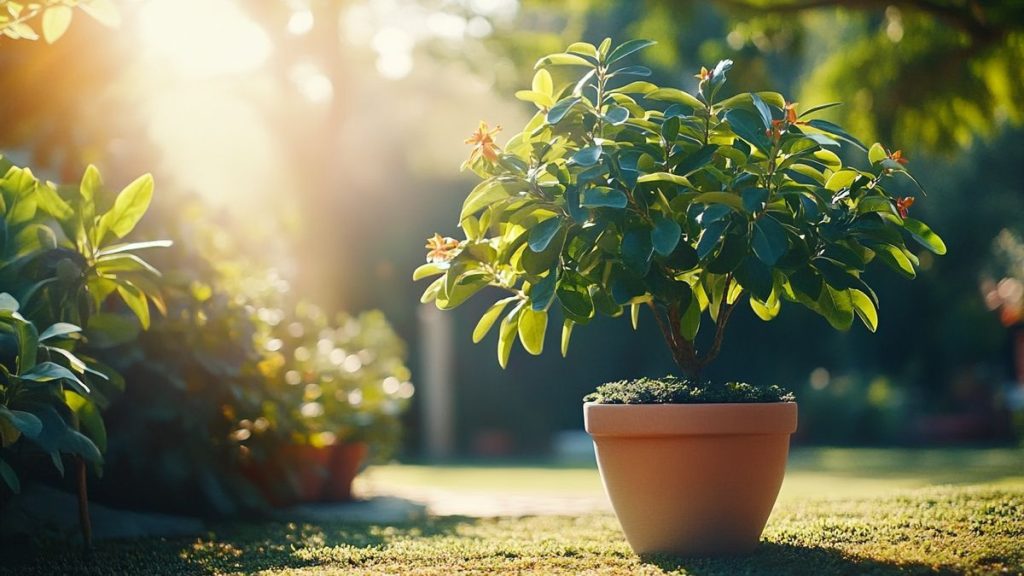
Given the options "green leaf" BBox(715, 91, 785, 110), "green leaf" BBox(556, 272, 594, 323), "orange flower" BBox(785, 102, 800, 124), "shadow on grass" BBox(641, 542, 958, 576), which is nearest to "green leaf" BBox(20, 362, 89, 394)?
"green leaf" BBox(556, 272, 594, 323)

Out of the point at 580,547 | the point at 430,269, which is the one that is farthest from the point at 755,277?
the point at 580,547

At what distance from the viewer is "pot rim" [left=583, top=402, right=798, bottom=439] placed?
3350mm

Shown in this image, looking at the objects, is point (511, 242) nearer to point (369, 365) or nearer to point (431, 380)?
point (369, 365)

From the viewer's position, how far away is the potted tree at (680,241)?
3.31 meters

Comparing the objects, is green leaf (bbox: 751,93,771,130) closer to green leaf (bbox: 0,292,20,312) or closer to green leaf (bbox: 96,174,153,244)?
green leaf (bbox: 96,174,153,244)

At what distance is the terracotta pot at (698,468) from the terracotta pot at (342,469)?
4.14m

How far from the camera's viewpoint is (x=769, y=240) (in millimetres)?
3154

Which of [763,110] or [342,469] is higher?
[763,110]

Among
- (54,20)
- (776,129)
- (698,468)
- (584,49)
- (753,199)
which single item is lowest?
(698,468)

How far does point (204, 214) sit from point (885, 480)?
522cm

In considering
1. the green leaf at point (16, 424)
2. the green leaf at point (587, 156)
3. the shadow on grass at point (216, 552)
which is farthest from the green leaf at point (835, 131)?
the green leaf at point (16, 424)

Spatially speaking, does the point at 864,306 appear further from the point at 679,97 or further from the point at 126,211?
the point at 126,211

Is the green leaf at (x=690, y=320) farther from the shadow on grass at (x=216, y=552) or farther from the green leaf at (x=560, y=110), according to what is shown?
the shadow on grass at (x=216, y=552)

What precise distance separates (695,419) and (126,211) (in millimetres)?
2312
